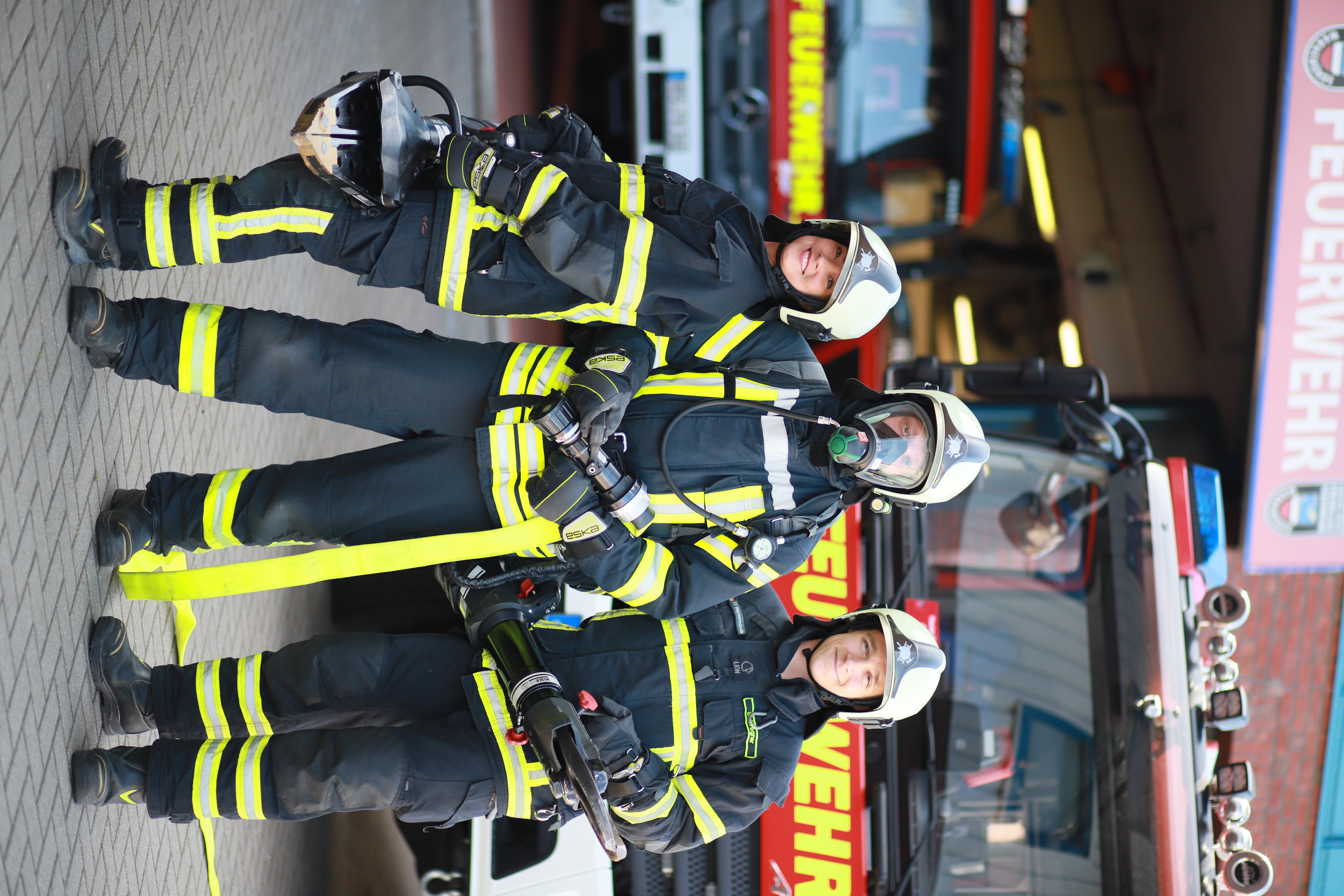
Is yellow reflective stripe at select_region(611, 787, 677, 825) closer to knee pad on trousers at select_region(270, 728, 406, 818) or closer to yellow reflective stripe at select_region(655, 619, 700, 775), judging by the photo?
yellow reflective stripe at select_region(655, 619, 700, 775)

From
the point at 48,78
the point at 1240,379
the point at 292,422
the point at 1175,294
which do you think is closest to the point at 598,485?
the point at 48,78

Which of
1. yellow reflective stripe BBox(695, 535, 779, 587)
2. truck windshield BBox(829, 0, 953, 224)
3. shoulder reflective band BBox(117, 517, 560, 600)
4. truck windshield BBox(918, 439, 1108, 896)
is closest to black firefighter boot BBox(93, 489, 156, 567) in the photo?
shoulder reflective band BBox(117, 517, 560, 600)

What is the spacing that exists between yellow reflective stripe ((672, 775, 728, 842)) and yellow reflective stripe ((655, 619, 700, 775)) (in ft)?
0.29

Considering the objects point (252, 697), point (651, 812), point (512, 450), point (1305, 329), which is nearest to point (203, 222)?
point (512, 450)

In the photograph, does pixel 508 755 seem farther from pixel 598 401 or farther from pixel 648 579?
pixel 598 401

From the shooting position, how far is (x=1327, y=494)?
629 cm

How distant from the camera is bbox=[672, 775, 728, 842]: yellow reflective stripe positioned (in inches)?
131

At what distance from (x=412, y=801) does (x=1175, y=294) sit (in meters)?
7.91

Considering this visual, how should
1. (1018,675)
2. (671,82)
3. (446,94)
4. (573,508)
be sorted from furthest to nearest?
(671,82), (1018,675), (446,94), (573,508)

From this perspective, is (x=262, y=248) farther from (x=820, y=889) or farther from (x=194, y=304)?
(x=820, y=889)

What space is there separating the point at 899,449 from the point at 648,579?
32.3 inches

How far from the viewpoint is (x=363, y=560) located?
3162mm

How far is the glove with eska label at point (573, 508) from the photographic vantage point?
3.00 m

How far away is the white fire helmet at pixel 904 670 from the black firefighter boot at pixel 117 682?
2.13m
